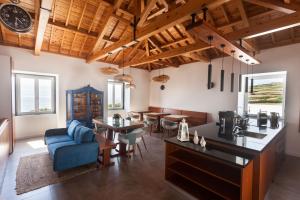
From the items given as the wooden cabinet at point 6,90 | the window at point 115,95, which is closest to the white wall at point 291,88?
the window at point 115,95

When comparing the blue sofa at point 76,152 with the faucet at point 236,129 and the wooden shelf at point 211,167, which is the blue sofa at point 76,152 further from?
the faucet at point 236,129

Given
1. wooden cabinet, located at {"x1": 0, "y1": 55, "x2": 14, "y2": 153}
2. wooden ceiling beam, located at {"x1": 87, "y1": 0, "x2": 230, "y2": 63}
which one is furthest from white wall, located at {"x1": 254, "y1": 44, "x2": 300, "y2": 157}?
wooden cabinet, located at {"x1": 0, "y1": 55, "x2": 14, "y2": 153}

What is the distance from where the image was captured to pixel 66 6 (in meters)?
4.38

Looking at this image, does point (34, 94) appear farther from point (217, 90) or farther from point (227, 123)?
point (217, 90)

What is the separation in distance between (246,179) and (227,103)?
14.9ft

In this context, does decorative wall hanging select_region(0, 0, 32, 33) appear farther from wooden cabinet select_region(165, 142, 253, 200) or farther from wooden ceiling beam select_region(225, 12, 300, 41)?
wooden ceiling beam select_region(225, 12, 300, 41)

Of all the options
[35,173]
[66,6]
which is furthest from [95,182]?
[66,6]

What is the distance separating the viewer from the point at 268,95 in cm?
511

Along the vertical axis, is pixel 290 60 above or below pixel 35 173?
above

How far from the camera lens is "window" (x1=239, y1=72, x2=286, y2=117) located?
480cm

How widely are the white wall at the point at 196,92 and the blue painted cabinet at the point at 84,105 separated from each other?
3.55m

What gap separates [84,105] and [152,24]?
438 cm

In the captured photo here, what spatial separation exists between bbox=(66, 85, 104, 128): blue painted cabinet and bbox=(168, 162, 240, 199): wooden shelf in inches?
177

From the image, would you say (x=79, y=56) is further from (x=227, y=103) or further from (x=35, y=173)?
(x=227, y=103)
